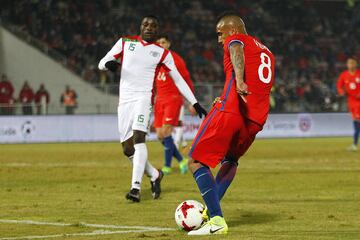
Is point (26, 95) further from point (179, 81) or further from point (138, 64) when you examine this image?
point (179, 81)

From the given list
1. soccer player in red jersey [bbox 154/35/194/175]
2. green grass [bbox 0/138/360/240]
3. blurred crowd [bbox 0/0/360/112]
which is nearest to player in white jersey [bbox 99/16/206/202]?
green grass [bbox 0/138/360/240]

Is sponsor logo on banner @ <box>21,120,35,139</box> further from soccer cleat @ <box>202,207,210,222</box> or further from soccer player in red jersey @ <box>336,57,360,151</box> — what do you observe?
soccer cleat @ <box>202,207,210,222</box>

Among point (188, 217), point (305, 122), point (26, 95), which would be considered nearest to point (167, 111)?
point (188, 217)

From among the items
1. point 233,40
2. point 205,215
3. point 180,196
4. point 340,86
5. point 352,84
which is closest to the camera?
point 233,40

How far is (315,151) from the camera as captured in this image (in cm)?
2419

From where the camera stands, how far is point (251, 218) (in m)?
9.59

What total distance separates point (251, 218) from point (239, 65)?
86.6 inches

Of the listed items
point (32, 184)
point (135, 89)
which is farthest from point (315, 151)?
point (135, 89)

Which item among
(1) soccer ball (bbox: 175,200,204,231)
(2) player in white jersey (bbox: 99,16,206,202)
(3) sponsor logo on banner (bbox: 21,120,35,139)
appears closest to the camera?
(1) soccer ball (bbox: 175,200,204,231)

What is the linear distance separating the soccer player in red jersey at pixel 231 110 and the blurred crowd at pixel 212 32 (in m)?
25.6

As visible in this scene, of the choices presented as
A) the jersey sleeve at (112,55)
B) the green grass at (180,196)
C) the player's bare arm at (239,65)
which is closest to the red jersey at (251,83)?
the player's bare arm at (239,65)

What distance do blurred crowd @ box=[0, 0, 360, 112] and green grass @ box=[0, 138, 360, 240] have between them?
1470 centimetres

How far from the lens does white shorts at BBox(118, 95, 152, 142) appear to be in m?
11.6

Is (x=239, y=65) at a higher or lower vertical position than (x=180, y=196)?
higher
